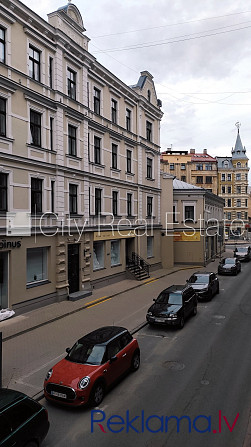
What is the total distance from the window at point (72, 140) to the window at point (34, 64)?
3.34m

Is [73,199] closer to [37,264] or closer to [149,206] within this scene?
[37,264]

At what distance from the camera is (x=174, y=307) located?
14633mm

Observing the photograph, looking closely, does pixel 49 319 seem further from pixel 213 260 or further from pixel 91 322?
pixel 213 260

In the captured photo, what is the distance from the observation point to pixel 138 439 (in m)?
7.04

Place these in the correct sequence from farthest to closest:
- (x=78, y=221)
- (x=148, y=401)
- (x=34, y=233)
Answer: (x=78, y=221)
(x=34, y=233)
(x=148, y=401)

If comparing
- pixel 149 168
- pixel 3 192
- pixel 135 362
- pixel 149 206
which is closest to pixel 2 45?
pixel 3 192

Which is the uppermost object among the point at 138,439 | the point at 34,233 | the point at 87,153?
the point at 87,153

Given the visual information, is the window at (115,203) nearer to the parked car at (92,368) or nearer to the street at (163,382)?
the street at (163,382)

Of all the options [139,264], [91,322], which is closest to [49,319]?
[91,322]

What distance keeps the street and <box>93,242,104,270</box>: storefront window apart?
5.97 metres

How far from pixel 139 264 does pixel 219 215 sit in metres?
21.5

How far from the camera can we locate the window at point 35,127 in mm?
17266

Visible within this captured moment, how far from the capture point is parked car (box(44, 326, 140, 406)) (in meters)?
8.06

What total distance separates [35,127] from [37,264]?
722 cm
